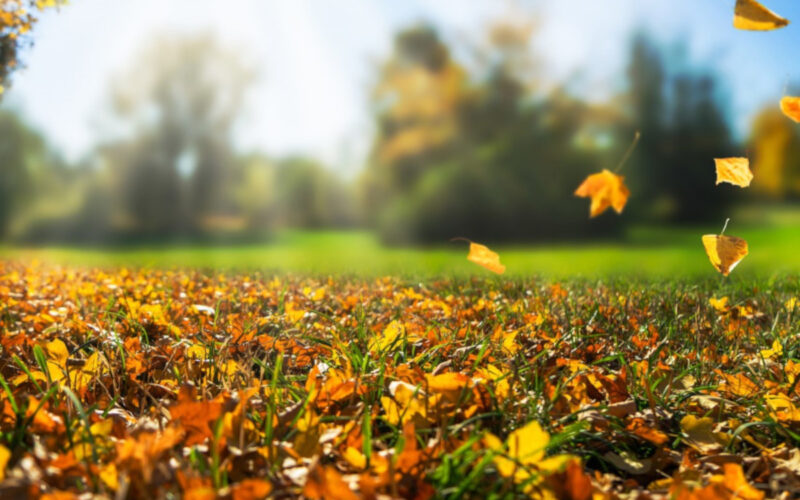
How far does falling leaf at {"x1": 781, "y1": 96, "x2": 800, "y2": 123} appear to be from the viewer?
5.35ft

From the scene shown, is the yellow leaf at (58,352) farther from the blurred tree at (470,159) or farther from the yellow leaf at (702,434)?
the blurred tree at (470,159)

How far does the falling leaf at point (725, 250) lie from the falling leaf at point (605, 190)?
0.30 meters

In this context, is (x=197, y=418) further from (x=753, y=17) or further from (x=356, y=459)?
(x=753, y=17)

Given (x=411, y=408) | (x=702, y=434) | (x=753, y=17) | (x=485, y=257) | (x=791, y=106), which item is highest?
(x=753, y=17)

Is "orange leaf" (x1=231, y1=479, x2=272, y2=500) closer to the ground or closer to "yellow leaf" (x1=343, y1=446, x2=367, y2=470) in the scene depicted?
the ground

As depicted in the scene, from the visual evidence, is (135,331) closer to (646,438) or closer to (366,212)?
(646,438)

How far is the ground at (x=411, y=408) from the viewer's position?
105cm

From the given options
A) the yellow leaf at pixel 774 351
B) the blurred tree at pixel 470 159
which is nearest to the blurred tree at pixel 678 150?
the blurred tree at pixel 470 159

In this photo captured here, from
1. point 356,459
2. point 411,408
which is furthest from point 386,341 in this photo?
point 356,459

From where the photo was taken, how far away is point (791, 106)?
1637mm

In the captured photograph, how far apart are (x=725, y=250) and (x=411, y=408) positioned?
1.14 metres

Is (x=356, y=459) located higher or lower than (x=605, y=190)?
lower

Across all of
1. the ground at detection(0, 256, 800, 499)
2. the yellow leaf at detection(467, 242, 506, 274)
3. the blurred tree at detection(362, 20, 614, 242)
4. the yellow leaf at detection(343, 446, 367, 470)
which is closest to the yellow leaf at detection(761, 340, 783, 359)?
the ground at detection(0, 256, 800, 499)

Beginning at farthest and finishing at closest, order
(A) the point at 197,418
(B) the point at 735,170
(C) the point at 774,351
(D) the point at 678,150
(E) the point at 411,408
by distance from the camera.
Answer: (D) the point at 678,150 < (C) the point at 774,351 < (B) the point at 735,170 < (E) the point at 411,408 < (A) the point at 197,418
